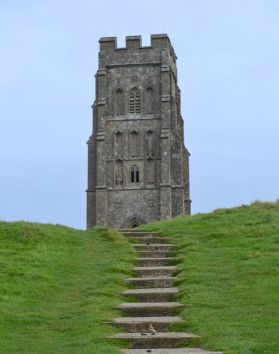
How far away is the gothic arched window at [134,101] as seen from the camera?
218ft

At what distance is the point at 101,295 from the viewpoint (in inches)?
483

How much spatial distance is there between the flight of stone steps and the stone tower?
45936 millimetres

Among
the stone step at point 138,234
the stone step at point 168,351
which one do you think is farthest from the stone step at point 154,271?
the stone step at point 138,234

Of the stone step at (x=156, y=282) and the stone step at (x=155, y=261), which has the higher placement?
the stone step at (x=155, y=261)

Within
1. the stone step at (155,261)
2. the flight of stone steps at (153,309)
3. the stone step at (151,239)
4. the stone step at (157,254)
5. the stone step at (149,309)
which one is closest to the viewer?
the flight of stone steps at (153,309)

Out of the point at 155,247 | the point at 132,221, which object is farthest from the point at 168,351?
the point at 132,221

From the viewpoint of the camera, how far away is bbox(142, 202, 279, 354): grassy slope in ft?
30.2

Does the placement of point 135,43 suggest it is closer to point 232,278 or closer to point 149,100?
point 149,100

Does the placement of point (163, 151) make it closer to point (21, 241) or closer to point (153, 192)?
point (153, 192)

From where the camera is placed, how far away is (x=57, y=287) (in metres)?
13.2

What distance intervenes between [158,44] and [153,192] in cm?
1483

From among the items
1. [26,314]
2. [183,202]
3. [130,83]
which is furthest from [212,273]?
[130,83]

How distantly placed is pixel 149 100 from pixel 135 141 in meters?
4.37

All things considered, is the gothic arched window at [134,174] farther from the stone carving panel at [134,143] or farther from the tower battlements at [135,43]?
the tower battlements at [135,43]
